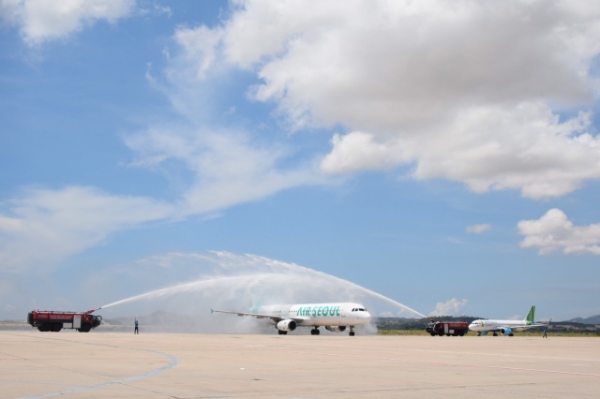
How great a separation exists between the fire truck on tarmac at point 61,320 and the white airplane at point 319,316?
20.8 metres

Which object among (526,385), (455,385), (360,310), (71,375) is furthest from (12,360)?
(360,310)

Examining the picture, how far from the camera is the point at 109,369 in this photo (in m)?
19.7

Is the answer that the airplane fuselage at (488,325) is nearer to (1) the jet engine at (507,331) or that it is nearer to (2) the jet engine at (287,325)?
(1) the jet engine at (507,331)

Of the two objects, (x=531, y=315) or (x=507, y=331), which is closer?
(x=507, y=331)

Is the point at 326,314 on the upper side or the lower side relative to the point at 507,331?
upper

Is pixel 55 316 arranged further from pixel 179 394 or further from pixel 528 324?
pixel 528 324

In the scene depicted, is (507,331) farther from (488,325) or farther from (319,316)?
(319,316)

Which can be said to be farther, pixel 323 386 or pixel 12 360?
pixel 12 360

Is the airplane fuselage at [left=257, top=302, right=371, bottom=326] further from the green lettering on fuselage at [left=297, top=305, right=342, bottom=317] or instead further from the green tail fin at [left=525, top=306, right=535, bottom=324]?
the green tail fin at [left=525, top=306, right=535, bottom=324]

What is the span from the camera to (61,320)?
7494 centimetres

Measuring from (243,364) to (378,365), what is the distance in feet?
17.2

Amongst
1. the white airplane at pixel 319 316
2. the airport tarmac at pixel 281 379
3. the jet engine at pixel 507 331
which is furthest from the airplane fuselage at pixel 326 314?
the airport tarmac at pixel 281 379

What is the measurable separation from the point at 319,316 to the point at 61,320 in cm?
3264

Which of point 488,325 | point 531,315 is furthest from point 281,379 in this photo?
point 531,315
